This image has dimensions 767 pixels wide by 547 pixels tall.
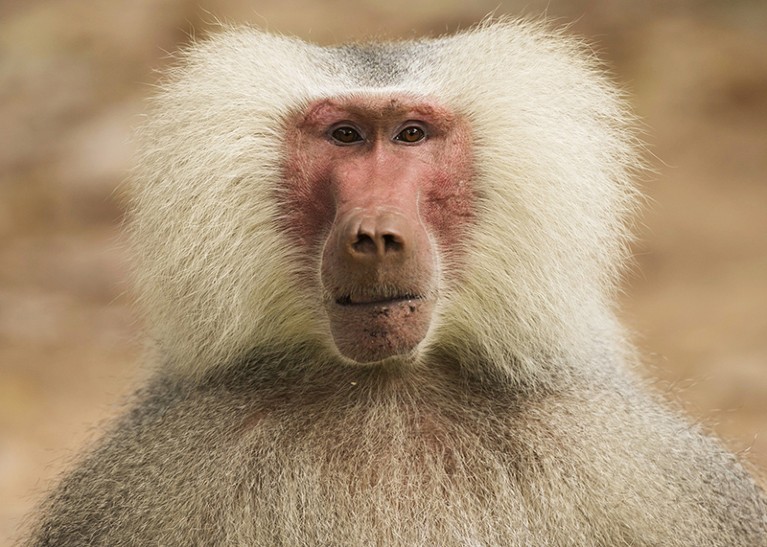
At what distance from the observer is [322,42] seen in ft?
30.9

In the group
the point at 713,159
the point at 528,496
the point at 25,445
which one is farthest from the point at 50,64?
the point at 528,496

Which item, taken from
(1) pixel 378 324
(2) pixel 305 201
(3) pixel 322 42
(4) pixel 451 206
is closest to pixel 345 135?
(2) pixel 305 201

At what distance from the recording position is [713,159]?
9547 mm

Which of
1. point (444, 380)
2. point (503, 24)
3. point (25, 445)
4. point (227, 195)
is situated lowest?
point (25, 445)

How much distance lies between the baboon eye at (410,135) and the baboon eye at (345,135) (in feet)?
0.36

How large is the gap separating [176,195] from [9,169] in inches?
299

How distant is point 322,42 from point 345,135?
6714 millimetres

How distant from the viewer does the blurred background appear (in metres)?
7.30

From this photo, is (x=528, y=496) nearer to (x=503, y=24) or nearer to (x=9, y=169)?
(x=503, y=24)

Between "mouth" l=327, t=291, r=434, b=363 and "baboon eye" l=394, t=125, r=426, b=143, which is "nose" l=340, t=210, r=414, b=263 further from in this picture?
"baboon eye" l=394, t=125, r=426, b=143

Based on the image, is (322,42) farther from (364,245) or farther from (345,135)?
(364,245)

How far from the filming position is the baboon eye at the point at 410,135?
9.57 ft

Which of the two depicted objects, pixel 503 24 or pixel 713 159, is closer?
pixel 503 24

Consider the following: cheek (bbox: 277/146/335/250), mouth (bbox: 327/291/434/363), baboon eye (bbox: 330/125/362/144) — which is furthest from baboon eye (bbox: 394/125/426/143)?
mouth (bbox: 327/291/434/363)
